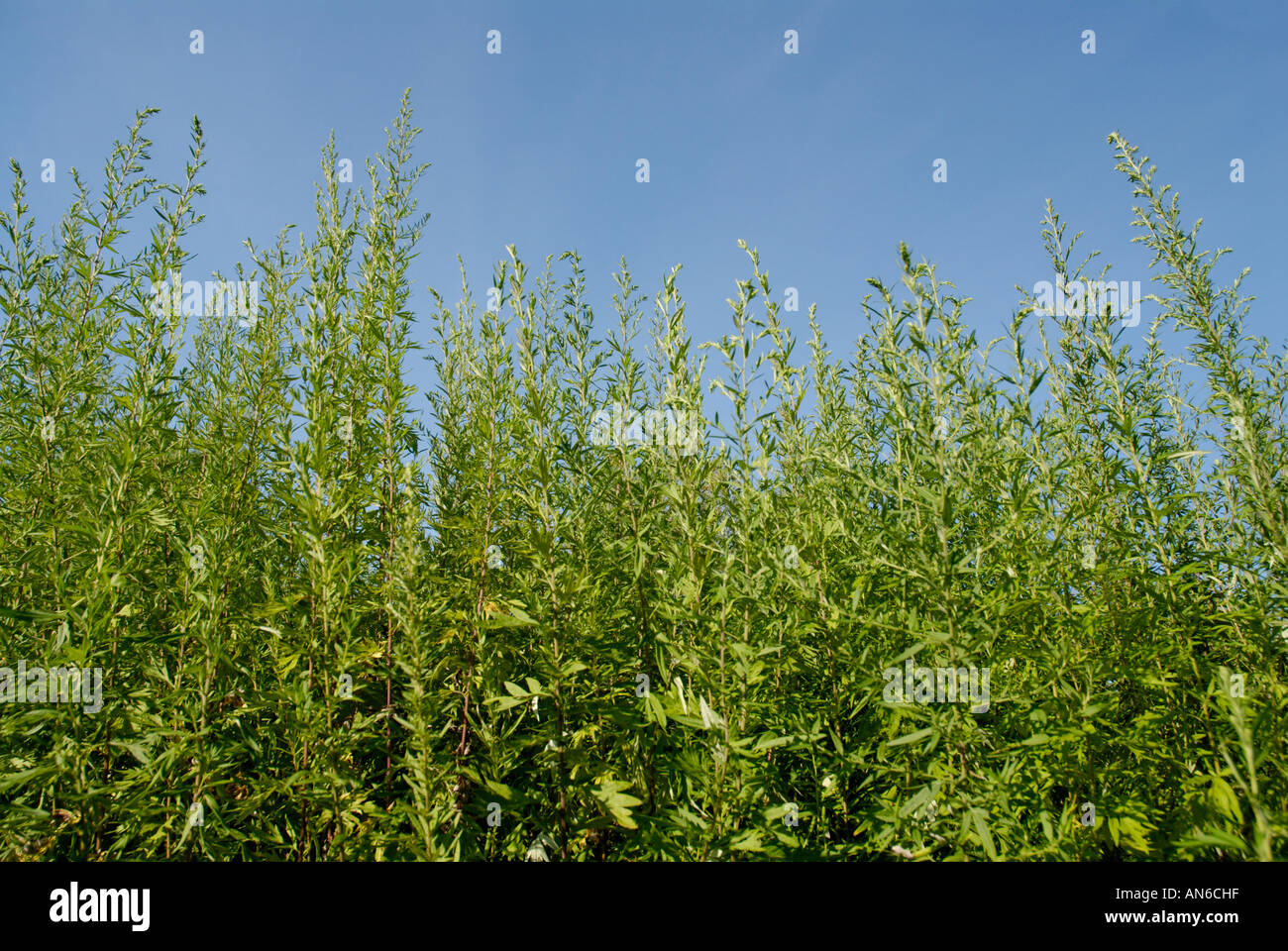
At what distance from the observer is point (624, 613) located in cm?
343

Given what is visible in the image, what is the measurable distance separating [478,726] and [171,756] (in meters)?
1.38

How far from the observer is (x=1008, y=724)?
9.51 ft

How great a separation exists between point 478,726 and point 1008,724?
273 centimetres

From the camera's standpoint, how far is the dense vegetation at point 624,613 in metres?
2.73

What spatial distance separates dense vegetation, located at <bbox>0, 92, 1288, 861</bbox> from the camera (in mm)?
2729

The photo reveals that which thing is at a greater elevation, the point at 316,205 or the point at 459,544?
the point at 316,205
